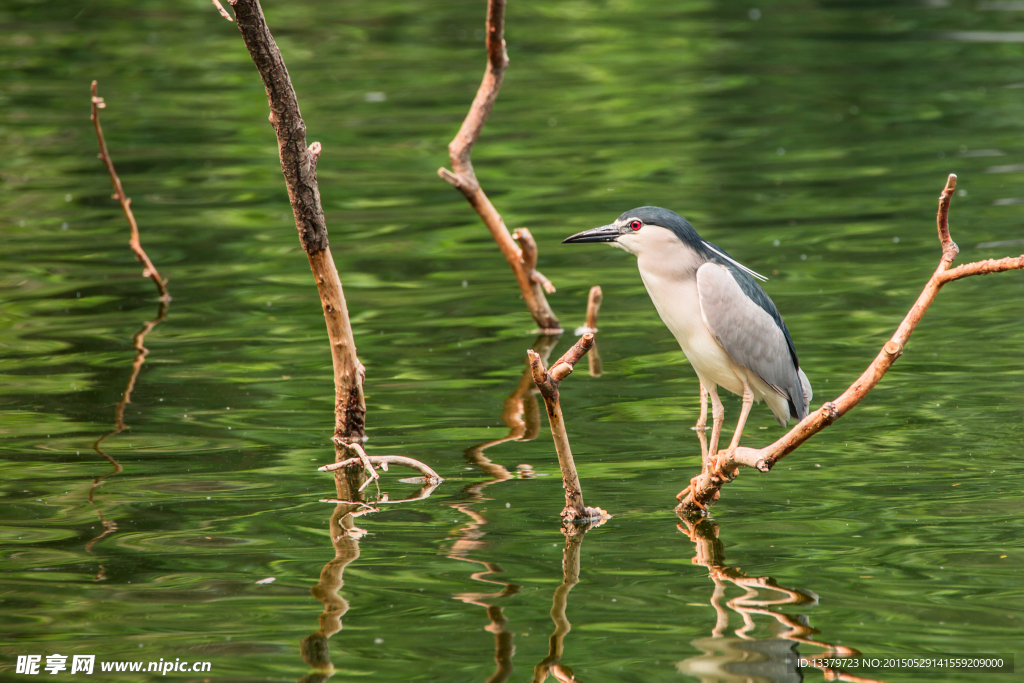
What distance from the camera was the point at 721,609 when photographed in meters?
4.75

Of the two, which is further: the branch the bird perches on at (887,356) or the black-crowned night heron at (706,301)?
the black-crowned night heron at (706,301)

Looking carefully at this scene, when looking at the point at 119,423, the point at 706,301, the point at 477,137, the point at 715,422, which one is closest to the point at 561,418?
the point at 706,301

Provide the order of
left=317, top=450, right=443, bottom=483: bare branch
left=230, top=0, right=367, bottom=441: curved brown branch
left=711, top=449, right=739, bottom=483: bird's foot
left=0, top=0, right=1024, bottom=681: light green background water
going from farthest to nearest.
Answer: left=317, top=450, right=443, bottom=483: bare branch → left=230, top=0, right=367, bottom=441: curved brown branch → left=711, top=449, right=739, bottom=483: bird's foot → left=0, top=0, right=1024, bottom=681: light green background water

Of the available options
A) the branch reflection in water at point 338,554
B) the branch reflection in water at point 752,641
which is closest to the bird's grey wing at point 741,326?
the branch reflection in water at point 752,641

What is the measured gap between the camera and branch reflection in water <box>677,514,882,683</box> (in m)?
4.23

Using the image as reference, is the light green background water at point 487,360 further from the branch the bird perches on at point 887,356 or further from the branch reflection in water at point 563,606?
the branch the bird perches on at point 887,356

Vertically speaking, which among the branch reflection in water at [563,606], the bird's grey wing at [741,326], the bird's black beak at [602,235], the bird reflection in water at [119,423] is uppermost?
the bird's black beak at [602,235]

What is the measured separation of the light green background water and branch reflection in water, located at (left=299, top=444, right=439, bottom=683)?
0.06m

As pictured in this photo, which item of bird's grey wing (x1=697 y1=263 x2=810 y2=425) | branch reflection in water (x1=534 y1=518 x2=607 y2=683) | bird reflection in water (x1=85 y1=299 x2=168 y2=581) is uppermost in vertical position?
bird's grey wing (x1=697 y1=263 x2=810 y2=425)

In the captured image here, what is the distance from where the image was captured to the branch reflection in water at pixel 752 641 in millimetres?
4227

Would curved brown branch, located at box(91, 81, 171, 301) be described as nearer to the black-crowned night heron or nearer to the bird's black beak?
the bird's black beak

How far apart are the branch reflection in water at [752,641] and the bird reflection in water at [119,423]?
2.66m

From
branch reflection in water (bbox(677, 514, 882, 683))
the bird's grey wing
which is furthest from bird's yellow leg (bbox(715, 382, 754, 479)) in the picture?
branch reflection in water (bbox(677, 514, 882, 683))

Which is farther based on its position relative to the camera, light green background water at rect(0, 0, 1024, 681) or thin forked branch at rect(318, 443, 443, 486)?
thin forked branch at rect(318, 443, 443, 486)
